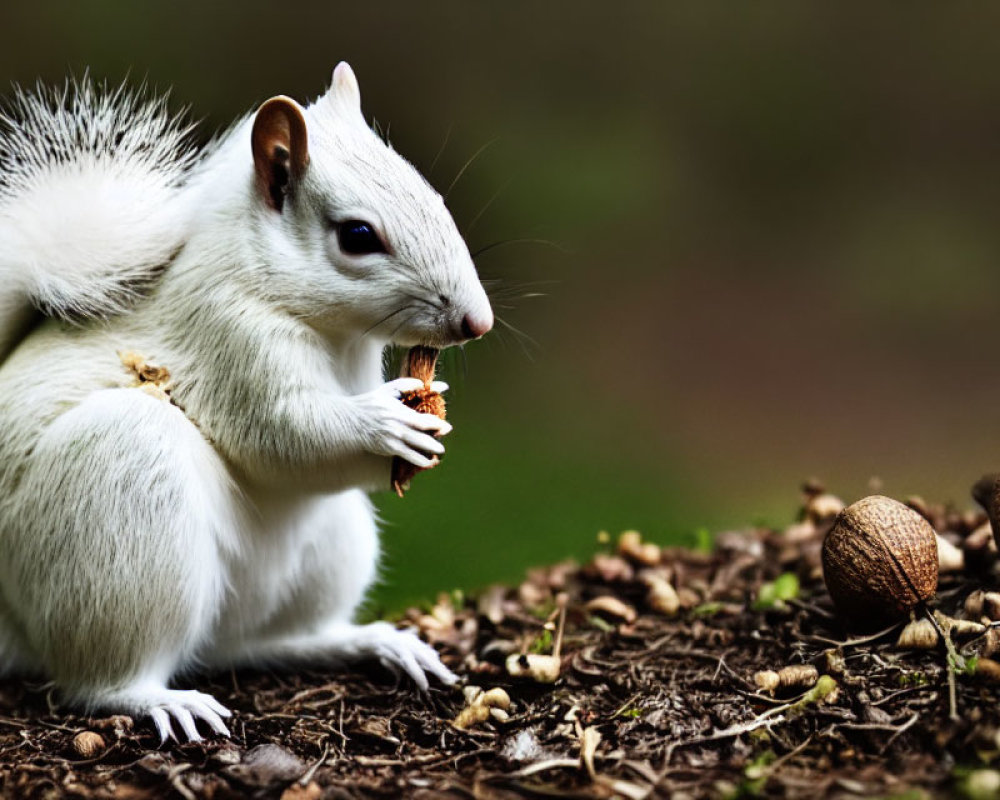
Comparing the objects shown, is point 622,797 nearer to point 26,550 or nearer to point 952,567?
point 952,567

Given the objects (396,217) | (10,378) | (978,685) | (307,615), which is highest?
(396,217)

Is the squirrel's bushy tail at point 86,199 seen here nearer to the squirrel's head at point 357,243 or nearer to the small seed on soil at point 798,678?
the squirrel's head at point 357,243

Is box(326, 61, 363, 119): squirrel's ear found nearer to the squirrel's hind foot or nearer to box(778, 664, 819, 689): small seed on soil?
the squirrel's hind foot

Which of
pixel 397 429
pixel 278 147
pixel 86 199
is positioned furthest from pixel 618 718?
pixel 86 199

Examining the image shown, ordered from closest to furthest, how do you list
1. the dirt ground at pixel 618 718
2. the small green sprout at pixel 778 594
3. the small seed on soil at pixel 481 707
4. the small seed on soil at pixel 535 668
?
the dirt ground at pixel 618 718 → the small seed on soil at pixel 481 707 → the small seed on soil at pixel 535 668 → the small green sprout at pixel 778 594

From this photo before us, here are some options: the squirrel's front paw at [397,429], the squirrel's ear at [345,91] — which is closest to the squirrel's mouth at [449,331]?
the squirrel's front paw at [397,429]

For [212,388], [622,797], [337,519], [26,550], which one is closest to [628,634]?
[337,519]

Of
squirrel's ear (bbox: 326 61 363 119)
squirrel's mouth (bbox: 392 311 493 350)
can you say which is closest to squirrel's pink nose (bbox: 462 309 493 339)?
squirrel's mouth (bbox: 392 311 493 350)
